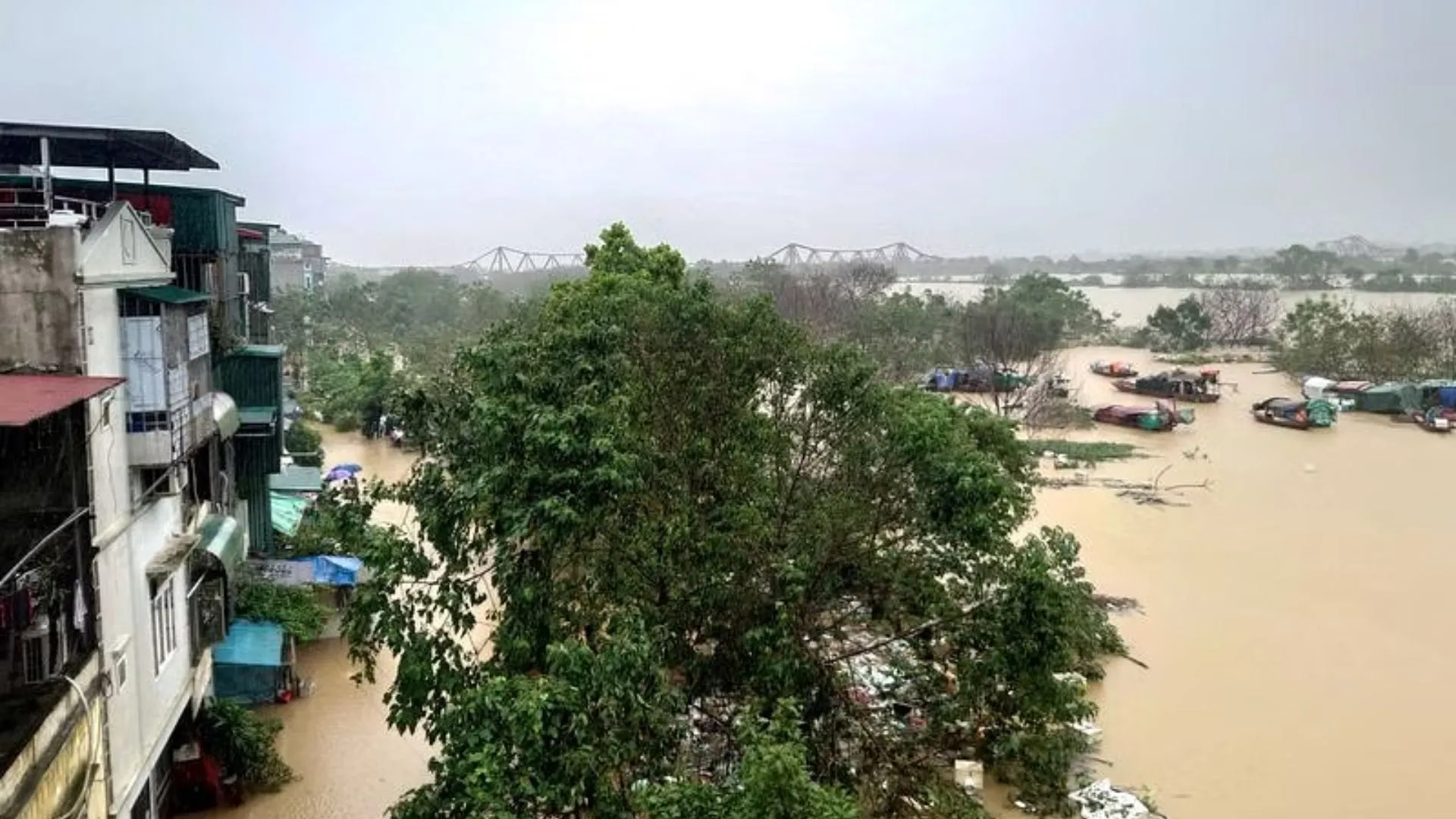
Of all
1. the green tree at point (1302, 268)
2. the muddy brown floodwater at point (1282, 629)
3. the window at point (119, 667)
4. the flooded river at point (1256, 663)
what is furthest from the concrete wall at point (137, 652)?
the green tree at point (1302, 268)

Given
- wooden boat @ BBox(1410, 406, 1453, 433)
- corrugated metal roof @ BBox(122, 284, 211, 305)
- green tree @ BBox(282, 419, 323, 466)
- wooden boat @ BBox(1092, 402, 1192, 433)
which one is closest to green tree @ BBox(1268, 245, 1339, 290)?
wooden boat @ BBox(1410, 406, 1453, 433)

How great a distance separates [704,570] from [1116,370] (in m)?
38.3

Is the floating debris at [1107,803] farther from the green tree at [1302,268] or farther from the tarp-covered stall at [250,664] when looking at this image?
the green tree at [1302,268]

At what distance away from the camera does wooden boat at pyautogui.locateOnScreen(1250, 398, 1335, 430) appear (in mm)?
29250

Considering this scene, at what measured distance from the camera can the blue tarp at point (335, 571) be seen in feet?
39.9

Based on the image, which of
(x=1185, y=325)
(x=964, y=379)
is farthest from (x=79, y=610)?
(x=1185, y=325)

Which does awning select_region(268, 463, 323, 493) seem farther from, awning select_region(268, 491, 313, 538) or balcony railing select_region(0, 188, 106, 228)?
balcony railing select_region(0, 188, 106, 228)

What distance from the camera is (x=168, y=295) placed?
273 inches

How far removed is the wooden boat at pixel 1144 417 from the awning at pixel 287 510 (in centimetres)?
2292

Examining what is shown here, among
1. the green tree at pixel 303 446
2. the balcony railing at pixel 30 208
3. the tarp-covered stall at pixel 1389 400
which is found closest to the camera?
the balcony railing at pixel 30 208

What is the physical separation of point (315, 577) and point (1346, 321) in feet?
122

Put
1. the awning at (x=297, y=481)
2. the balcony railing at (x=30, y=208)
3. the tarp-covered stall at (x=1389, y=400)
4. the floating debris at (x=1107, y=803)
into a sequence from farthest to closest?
the tarp-covered stall at (x=1389, y=400), the awning at (x=297, y=481), the floating debris at (x=1107, y=803), the balcony railing at (x=30, y=208)

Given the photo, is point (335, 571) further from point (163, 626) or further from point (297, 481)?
point (163, 626)

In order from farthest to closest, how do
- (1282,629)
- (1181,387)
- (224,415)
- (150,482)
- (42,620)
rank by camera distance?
1. (1181,387)
2. (1282,629)
3. (224,415)
4. (150,482)
5. (42,620)
